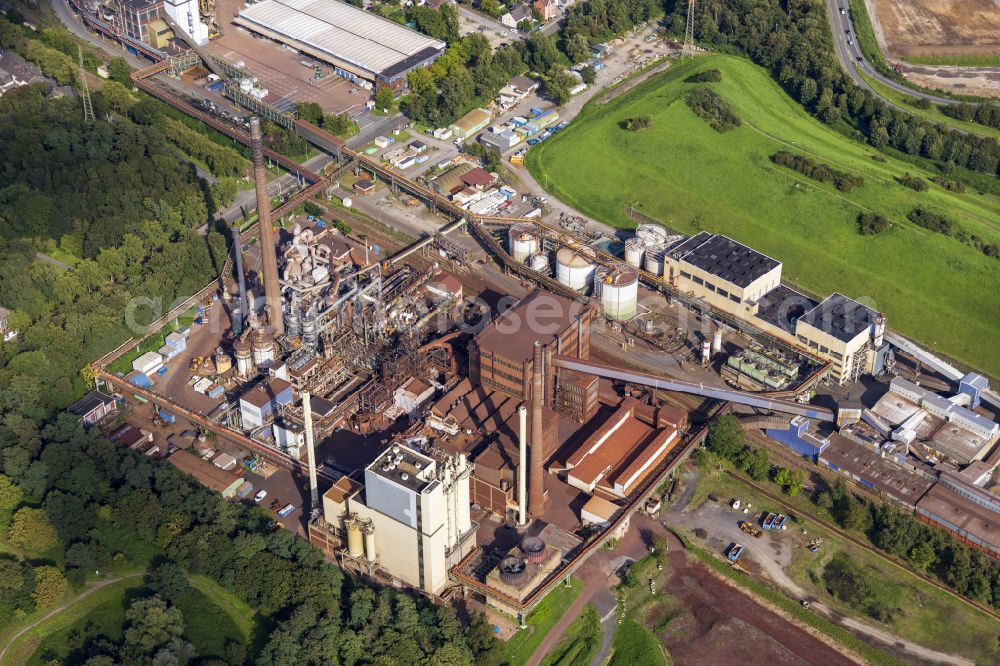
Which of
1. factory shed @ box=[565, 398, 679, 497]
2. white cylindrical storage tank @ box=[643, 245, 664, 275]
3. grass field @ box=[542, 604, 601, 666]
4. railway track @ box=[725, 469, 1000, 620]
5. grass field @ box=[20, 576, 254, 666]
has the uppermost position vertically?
white cylindrical storage tank @ box=[643, 245, 664, 275]

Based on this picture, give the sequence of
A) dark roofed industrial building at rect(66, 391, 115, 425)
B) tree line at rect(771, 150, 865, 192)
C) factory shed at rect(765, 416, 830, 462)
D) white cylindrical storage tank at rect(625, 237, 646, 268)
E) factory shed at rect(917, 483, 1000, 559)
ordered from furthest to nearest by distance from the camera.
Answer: tree line at rect(771, 150, 865, 192) < white cylindrical storage tank at rect(625, 237, 646, 268) < dark roofed industrial building at rect(66, 391, 115, 425) < factory shed at rect(765, 416, 830, 462) < factory shed at rect(917, 483, 1000, 559)

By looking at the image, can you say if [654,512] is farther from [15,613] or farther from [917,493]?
[15,613]

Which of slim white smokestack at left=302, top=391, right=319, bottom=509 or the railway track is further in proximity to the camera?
slim white smokestack at left=302, top=391, right=319, bottom=509

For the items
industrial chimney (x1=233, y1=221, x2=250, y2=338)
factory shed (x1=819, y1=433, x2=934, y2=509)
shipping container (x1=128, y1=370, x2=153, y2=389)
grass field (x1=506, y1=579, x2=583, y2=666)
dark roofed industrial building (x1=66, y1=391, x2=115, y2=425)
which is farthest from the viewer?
industrial chimney (x1=233, y1=221, x2=250, y2=338)

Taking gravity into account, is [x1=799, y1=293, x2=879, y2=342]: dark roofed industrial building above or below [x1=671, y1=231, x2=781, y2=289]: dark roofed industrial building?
below

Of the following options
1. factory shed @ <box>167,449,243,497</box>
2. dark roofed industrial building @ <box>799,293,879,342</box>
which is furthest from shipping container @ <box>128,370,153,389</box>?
dark roofed industrial building @ <box>799,293,879,342</box>

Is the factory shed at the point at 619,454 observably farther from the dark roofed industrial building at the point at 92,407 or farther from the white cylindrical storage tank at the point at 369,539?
the dark roofed industrial building at the point at 92,407

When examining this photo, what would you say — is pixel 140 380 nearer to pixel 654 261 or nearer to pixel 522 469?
pixel 522 469

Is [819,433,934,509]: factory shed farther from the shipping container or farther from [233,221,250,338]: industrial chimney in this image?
the shipping container

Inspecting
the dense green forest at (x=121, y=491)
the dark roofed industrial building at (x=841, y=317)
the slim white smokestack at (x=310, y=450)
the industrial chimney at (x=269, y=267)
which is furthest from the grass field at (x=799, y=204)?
the slim white smokestack at (x=310, y=450)
